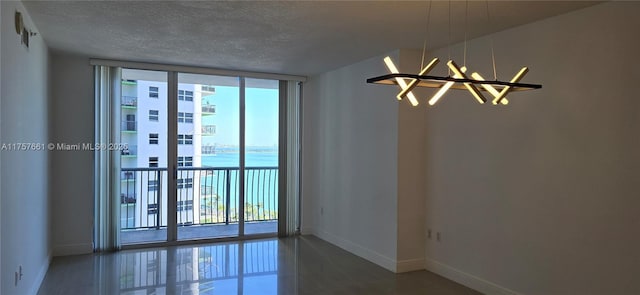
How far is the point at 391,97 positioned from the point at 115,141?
337cm

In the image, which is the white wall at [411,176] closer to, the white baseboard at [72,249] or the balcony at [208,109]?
the balcony at [208,109]

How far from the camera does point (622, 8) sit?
2.73m

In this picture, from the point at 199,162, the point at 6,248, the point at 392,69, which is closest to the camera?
the point at 392,69

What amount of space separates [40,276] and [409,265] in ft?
11.8

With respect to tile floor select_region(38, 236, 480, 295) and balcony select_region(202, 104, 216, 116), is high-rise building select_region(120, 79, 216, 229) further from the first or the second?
tile floor select_region(38, 236, 480, 295)

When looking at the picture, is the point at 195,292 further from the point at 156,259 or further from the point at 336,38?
the point at 336,38

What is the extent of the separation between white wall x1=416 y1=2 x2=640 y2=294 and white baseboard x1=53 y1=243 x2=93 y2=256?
13.5 ft

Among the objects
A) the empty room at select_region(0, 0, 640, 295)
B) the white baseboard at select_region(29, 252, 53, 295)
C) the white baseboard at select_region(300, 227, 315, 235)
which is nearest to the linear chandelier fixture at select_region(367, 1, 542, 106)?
the empty room at select_region(0, 0, 640, 295)

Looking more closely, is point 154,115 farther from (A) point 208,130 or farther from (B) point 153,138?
(A) point 208,130

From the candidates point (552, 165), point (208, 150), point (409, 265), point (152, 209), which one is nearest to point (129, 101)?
point (208, 150)

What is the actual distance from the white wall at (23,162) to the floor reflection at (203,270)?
2.73 ft

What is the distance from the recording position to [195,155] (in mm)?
5699

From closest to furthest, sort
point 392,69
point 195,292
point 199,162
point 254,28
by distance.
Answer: point 392,69 < point 254,28 < point 195,292 < point 199,162

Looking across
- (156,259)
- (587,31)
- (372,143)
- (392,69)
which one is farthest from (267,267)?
(587,31)
